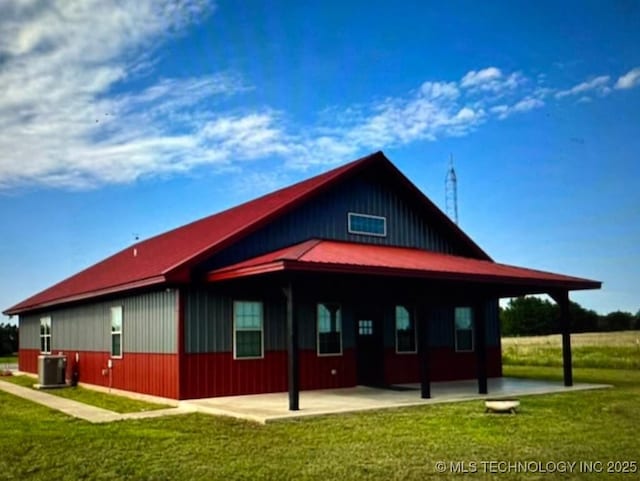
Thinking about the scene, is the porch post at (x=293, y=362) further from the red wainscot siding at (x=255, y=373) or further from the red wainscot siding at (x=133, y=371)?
the red wainscot siding at (x=133, y=371)

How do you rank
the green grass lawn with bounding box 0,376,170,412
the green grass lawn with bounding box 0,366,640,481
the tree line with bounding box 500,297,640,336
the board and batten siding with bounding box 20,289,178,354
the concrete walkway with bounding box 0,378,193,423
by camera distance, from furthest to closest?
the tree line with bounding box 500,297,640,336 → the board and batten siding with bounding box 20,289,178,354 → the green grass lawn with bounding box 0,376,170,412 → the concrete walkway with bounding box 0,378,193,423 → the green grass lawn with bounding box 0,366,640,481

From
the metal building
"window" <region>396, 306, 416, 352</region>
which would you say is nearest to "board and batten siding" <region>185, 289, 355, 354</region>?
the metal building

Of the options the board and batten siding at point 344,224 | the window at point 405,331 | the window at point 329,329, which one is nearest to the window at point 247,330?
the board and batten siding at point 344,224

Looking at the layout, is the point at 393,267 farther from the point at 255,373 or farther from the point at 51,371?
the point at 51,371

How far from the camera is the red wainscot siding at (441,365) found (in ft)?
59.1

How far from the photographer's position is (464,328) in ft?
65.5

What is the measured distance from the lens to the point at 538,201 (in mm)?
23781

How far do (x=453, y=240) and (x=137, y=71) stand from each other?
9.49 meters

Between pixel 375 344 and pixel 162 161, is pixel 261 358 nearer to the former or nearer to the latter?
pixel 375 344

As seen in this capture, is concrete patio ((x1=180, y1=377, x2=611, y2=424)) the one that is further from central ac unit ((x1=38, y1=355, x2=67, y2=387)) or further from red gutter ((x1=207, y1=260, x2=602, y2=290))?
central ac unit ((x1=38, y1=355, x2=67, y2=387))

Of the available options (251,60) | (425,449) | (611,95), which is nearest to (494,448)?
(425,449)

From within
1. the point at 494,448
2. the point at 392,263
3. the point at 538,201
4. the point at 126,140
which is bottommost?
the point at 494,448

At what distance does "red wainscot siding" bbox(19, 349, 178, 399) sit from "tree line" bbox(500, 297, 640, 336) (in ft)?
195

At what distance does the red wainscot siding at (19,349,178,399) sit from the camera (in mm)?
14719
